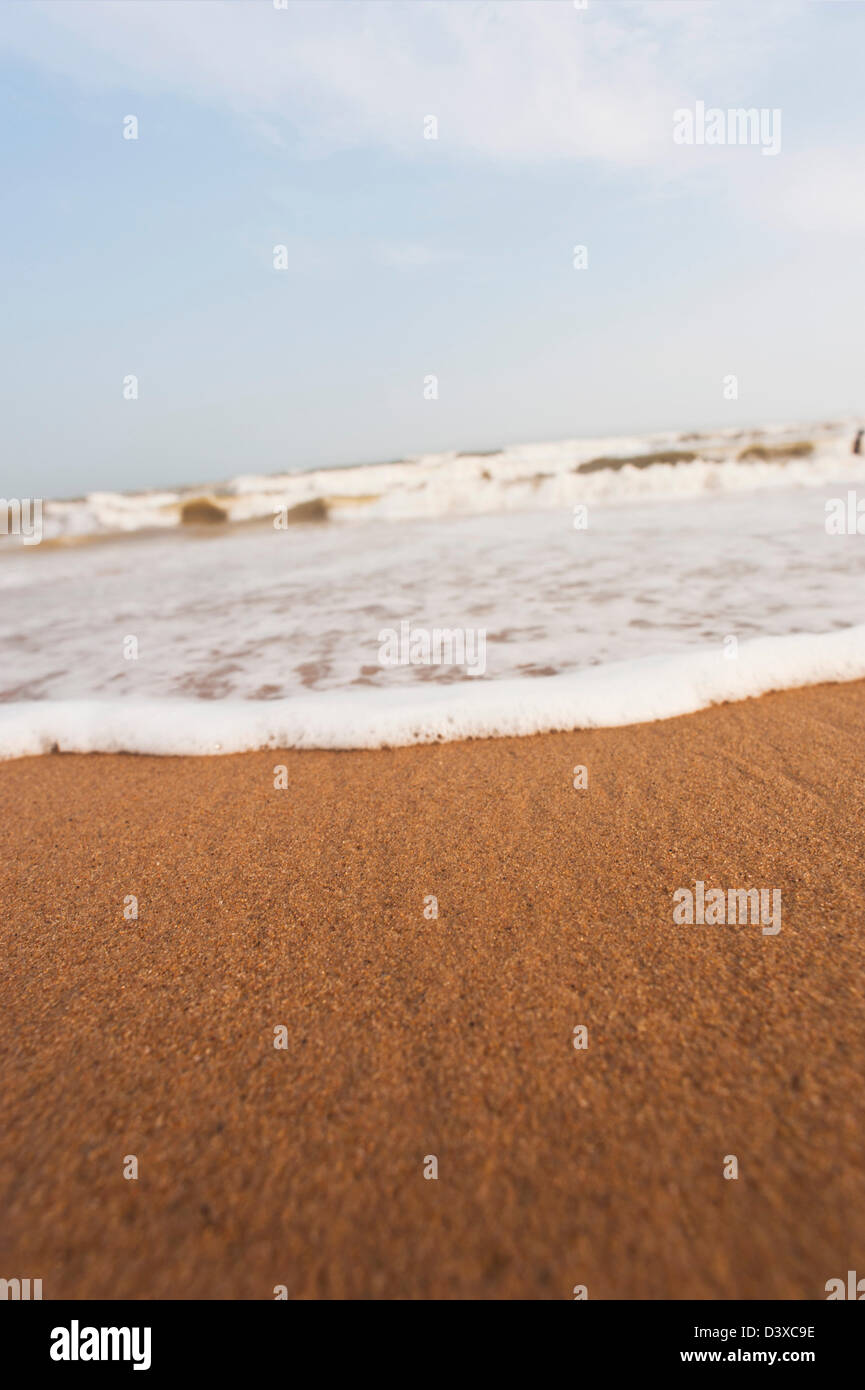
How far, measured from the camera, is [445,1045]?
1.27 meters

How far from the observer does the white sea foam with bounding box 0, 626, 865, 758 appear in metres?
2.77

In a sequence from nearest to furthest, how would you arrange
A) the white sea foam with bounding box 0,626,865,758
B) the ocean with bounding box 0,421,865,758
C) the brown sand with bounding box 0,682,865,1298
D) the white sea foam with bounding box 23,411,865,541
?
1. the brown sand with bounding box 0,682,865,1298
2. the white sea foam with bounding box 0,626,865,758
3. the ocean with bounding box 0,421,865,758
4. the white sea foam with bounding box 23,411,865,541

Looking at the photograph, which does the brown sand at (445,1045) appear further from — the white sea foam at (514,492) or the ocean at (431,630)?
the white sea foam at (514,492)

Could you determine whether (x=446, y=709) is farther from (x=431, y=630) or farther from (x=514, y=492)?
(x=514, y=492)

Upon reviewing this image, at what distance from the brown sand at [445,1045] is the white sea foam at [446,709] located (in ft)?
1.72

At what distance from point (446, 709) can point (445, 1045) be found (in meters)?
1.66

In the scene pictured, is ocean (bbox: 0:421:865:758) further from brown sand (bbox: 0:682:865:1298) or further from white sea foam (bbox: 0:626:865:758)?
brown sand (bbox: 0:682:865:1298)

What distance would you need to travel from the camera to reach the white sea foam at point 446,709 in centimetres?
277

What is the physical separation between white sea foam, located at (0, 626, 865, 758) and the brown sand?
524 mm

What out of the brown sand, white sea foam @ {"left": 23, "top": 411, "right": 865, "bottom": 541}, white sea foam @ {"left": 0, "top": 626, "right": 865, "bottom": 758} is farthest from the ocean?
white sea foam @ {"left": 23, "top": 411, "right": 865, "bottom": 541}

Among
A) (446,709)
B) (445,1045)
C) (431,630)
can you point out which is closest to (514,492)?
(431,630)

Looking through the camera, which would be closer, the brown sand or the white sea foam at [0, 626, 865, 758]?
the brown sand
